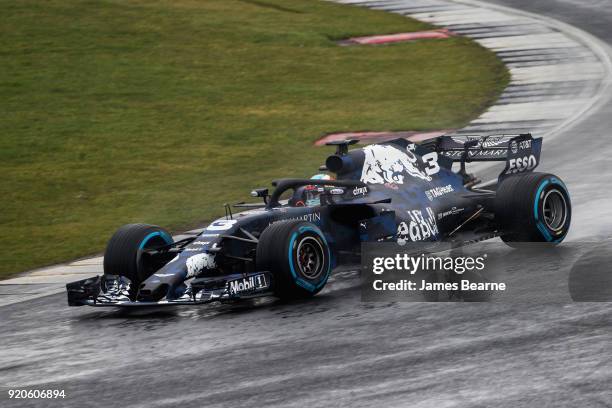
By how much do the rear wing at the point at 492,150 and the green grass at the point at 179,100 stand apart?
4.77m

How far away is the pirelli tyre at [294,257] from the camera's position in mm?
11391

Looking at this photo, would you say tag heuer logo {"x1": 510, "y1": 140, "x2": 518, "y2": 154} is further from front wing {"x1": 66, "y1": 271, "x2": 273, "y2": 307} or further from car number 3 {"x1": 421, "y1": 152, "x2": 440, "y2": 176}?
front wing {"x1": 66, "y1": 271, "x2": 273, "y2": 307}

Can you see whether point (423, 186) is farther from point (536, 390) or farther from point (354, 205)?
point (536, 390)

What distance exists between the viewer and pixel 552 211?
13.4 metres

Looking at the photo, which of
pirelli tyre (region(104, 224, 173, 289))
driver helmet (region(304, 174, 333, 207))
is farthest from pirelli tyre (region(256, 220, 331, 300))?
pirelli tyre (region(104, 224, 173, 289))

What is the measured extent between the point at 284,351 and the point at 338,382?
3.70 ft

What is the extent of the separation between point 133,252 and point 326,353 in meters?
3.49

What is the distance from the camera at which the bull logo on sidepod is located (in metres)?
13.2

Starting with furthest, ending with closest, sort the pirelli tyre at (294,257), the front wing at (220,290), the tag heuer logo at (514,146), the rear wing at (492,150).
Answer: the rear wing at (492,150)
the tag heuer logo at (514,146)
the pirelli tyre at (294,257)
the front wing at (220,290)

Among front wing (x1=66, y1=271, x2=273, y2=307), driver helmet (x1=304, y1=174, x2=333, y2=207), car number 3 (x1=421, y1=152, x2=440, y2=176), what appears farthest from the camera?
car number 3 (x1=421, y1=152, x2=440, y2=176)

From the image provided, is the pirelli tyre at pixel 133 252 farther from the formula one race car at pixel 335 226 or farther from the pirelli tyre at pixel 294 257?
the pirelli tyre at pixel 294 257

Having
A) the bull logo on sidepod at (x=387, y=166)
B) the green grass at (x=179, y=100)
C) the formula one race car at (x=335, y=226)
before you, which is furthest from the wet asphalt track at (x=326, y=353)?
the green grass at (x=179, y=100)

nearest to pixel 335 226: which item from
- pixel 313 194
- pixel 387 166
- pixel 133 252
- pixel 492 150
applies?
pixel 313 194

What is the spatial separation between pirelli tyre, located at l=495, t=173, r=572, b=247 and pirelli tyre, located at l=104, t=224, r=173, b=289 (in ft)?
12.2
